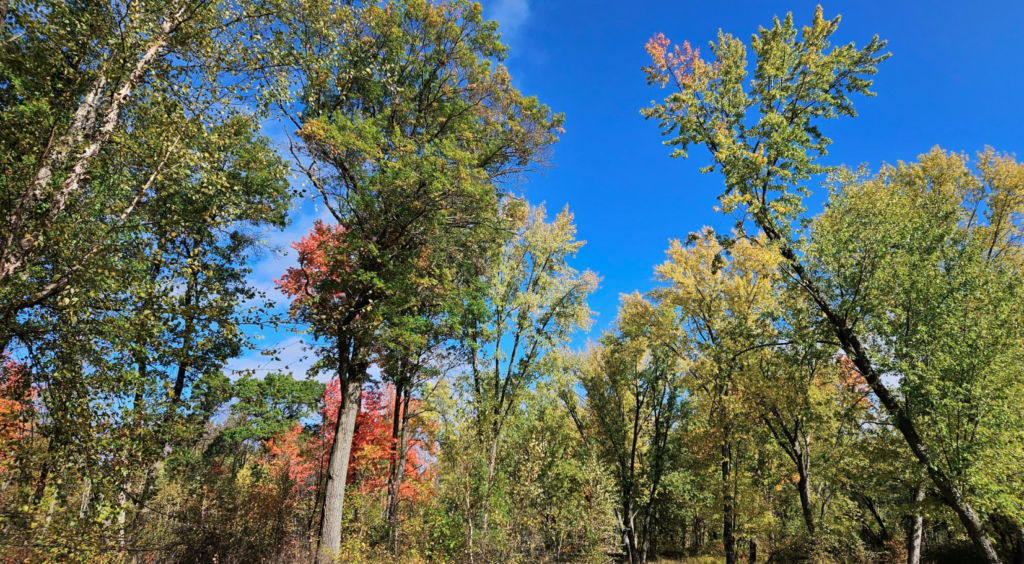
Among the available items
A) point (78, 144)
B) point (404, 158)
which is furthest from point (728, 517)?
point (78, 144)

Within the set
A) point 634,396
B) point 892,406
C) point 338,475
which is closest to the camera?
point 892,406

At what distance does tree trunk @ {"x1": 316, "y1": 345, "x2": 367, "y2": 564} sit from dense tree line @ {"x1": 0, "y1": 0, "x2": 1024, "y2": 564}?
54 mm

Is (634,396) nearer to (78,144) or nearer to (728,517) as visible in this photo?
(728,517)

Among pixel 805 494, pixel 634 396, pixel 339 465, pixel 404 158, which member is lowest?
pixel 805 494

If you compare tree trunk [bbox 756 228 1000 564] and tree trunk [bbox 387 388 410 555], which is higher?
tree trunk [bbox 756 228 1000 564]

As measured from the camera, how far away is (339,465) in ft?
25.5

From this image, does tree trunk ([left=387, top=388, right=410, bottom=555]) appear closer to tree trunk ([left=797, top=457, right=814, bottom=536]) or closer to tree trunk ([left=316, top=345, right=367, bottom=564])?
tree trunk ([left=316, top=345, right=367, bottom=564])

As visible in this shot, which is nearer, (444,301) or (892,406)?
(892,406)

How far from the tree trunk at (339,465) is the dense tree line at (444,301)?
5cm

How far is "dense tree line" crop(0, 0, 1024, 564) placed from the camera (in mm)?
3051

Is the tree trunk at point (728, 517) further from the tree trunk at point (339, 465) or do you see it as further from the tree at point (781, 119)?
the tree trunk at point (339, 465)

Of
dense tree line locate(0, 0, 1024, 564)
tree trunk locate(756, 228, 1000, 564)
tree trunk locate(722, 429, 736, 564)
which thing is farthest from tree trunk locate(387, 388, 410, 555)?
tree trunk locate(756, 228, 1000, 564)

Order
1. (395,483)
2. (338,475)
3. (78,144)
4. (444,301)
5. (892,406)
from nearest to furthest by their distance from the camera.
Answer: (78,144) → (892,406) → (338,475) → (444,301) → (395,483)

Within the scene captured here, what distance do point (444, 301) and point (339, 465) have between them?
4.17 m
